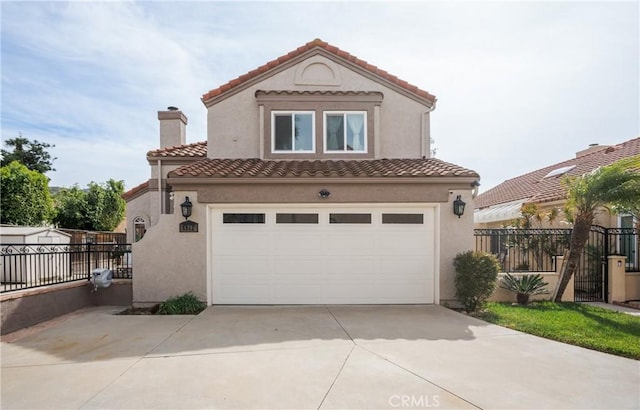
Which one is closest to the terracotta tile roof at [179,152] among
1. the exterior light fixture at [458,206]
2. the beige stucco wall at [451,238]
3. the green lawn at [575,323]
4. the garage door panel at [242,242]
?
the garage door panel at [242,242]

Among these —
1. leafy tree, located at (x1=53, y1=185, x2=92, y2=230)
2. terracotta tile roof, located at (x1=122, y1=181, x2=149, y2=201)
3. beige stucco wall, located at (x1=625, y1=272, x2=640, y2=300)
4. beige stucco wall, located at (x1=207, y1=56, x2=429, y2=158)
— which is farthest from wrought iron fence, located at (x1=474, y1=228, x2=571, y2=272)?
leafy tree, located at (x1=53, y1=185, x2=92, y2=230)

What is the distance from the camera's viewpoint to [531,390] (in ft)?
14.8

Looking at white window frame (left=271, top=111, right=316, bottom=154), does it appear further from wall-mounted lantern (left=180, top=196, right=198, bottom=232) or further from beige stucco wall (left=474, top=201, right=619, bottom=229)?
beige stucco wall (left=474, top=201, right=619, bottom=229)

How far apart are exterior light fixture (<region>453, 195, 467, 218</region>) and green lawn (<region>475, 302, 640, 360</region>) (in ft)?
8.64

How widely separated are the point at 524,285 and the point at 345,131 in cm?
702

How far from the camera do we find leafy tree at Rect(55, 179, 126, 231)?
24609mm

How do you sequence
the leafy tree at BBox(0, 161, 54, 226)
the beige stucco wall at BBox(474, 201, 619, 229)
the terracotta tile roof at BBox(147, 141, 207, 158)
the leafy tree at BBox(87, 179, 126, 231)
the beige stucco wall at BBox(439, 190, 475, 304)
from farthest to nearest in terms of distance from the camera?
the leafy tree at BBox(87, 179, 126, 231)
the leafy tree at BBox(0, 161, 54, 226)
the terracotta tile roof at BBox(147, 141, 207, 158)
the beige stucco wall at BBox(474, 201, 619, 229)
the beige stucco wall at BBox(439, 190, 475, 304)

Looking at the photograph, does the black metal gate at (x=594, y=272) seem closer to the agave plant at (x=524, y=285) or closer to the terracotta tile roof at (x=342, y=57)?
the agave plant at (x=524, y=285)

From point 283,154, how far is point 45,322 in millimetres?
7458

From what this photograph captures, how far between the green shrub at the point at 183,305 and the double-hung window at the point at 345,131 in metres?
5.99

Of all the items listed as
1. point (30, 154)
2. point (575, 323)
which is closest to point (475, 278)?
point (575, 323)

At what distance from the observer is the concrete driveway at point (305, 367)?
428cm

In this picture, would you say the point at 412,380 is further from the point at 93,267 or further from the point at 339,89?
the point at 93,267

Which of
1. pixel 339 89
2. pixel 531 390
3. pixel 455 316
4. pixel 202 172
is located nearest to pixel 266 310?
pixel 202 172
